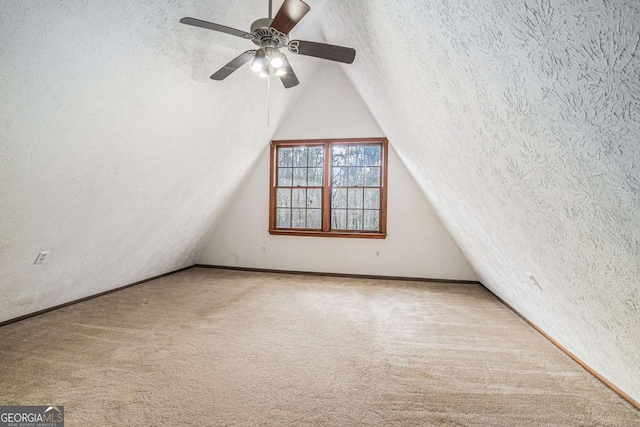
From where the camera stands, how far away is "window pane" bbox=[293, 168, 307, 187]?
477 centimetres

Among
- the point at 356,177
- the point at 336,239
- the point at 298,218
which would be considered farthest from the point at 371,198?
the point at 298,218

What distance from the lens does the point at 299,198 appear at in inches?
189

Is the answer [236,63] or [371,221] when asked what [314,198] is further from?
[236,63]

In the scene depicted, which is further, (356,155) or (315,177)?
(315,177)

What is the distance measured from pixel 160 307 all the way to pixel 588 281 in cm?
349

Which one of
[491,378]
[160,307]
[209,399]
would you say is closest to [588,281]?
[491,378]

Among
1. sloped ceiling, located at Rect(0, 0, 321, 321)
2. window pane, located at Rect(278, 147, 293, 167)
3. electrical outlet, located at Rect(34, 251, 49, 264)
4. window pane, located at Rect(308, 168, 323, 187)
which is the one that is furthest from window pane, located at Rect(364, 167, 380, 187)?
electrical outlet, located at Rect(34, 251, 49, 264)

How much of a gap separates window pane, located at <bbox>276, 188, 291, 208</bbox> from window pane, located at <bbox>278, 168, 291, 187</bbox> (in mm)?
97

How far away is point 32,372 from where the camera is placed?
182 centimetres

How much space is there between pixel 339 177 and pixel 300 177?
0.66 metres

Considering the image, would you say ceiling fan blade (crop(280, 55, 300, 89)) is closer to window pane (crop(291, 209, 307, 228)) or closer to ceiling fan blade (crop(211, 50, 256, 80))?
ceiling fan blade (crop(211, 50, 256, 80))

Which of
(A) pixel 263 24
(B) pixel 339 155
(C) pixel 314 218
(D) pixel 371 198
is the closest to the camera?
(A) pixel 263 24

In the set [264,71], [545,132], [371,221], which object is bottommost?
[371,221]

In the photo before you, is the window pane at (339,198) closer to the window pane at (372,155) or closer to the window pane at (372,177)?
the window pane at (372,177)
